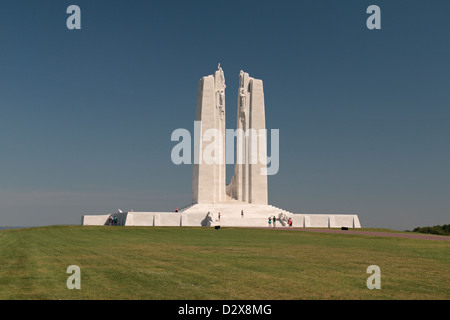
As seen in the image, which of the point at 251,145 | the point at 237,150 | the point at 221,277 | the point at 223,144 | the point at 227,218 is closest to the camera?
the point at 221,277

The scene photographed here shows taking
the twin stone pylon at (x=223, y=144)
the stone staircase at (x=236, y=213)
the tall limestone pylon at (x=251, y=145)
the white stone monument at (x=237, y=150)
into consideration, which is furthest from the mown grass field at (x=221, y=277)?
the tall limestone pylon at (x=251, y=145)

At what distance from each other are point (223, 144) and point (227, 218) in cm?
1654

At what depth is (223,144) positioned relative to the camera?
205 ft

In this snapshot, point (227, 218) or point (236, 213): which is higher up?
point (236, 213)

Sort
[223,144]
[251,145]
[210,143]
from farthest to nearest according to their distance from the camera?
[251,145]
[223,144]
[210,143]

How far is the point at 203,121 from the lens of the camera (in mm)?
61000

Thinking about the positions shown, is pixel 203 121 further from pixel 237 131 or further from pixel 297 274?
pixel 297 274

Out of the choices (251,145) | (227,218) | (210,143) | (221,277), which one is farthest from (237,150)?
(221,277)

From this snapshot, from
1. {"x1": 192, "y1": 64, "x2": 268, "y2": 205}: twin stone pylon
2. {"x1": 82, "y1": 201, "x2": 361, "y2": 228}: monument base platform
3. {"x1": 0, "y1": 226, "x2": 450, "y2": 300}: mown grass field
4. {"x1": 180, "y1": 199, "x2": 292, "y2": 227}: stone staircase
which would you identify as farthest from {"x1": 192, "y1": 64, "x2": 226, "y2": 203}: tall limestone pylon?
{"x1": 0, "y1": 226, "x2": 450, "y2": 300}: mown grass field

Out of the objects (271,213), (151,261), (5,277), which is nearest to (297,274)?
(151,261)

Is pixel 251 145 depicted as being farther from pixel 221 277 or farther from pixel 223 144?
pixel 221 277

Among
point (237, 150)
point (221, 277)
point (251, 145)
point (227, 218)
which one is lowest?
Answer: point (227, 218)

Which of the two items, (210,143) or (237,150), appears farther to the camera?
(237,150)
